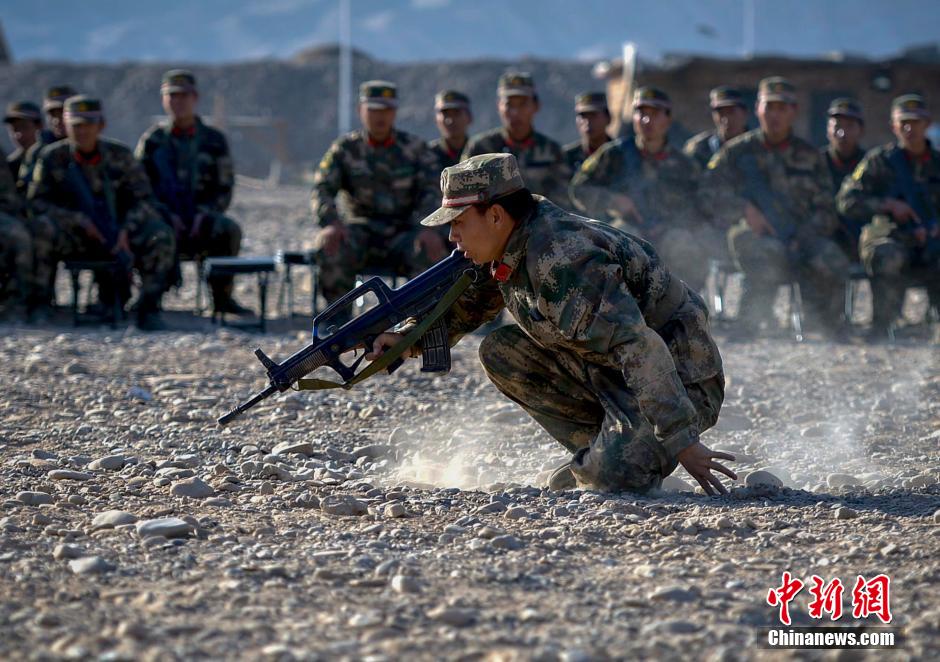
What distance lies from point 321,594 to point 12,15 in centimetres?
11104

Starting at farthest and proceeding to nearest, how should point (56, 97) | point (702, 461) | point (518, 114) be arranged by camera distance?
1. point (56, 97)
2. point (518, 114)
3. point (702, 461)

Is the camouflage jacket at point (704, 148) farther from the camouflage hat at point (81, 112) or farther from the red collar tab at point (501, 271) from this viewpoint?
the red collar tab at point (501, 271)

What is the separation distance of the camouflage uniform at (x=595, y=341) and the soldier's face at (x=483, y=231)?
0.04 meters

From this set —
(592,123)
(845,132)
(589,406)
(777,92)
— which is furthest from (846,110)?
(589,406)

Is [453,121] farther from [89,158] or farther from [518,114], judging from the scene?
[89,158]

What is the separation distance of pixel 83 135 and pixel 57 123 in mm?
1678

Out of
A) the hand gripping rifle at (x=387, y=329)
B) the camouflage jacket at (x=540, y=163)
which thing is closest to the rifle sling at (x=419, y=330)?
the hand gripping rifle at (x=387, y=329)

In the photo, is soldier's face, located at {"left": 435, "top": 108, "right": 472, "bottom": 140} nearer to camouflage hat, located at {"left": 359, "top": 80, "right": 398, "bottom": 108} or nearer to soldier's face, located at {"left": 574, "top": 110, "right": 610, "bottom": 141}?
camouflage hat, located at {"left": 359, "top": 80, "right": 398, "bottom": 108}

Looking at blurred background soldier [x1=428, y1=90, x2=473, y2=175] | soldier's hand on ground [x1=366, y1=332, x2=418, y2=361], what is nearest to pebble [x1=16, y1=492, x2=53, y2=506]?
soldier's hand on ground [x1=366, y1=332, x2=418, y2=361]

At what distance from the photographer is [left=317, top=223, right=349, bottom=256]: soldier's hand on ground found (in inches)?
385

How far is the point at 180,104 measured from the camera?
10734 millimetres

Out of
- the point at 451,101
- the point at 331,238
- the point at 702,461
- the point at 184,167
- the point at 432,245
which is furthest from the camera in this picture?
the point at 184,167

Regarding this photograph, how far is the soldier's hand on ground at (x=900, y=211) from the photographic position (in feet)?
33.1

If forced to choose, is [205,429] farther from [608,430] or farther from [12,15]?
[12,15]
